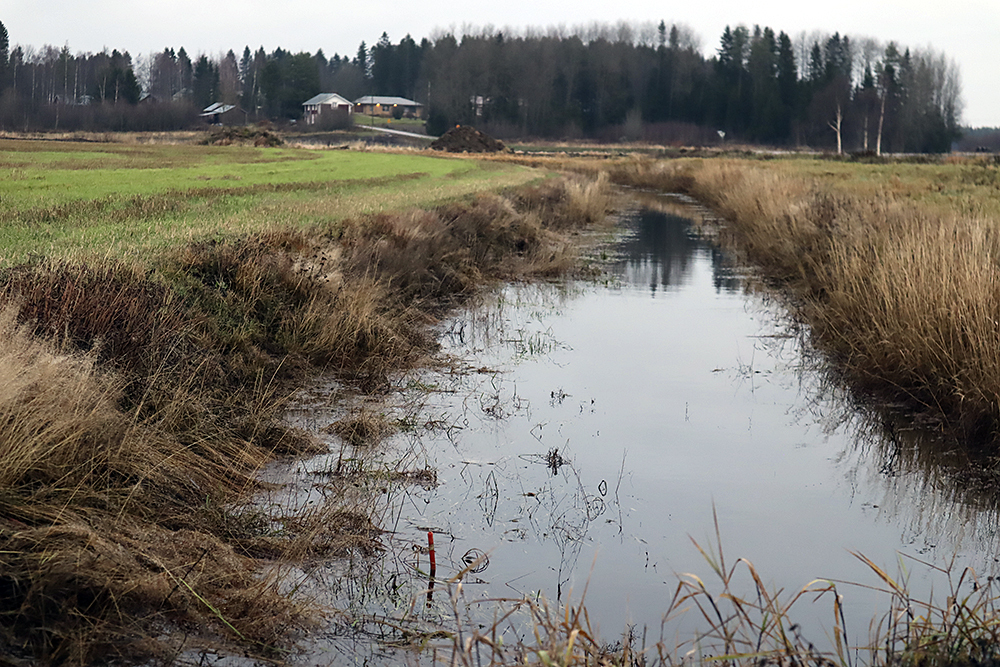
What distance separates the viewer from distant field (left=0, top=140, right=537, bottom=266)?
10.6 meters

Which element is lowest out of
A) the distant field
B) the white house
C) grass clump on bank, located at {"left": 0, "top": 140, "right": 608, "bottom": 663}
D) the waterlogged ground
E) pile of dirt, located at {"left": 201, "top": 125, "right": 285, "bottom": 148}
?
the waterlogged ground

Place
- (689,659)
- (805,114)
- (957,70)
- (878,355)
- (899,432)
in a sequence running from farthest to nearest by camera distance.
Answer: (957,70) < (805,114) < (878,355) < (899,432) < (689,659)

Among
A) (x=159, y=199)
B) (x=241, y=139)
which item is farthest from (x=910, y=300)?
(x=241, y=139)

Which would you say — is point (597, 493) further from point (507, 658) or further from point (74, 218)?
point (74, 218)

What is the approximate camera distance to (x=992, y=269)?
811 centimetres

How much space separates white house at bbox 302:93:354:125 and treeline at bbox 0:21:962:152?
4.48 ft

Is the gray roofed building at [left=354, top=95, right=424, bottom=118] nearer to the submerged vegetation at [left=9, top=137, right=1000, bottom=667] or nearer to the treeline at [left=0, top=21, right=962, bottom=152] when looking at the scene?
the treeline at [left=0, top=21, right=962, bottom=152]

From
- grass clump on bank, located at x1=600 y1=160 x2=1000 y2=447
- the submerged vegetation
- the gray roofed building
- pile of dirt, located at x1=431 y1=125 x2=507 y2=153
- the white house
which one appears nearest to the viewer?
the submerged vegetation

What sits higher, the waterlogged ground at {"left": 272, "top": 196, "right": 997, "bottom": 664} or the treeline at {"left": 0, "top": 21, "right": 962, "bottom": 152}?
the treeline at {"left": 0, "top": 21, "right": 962, "bottom": 152}

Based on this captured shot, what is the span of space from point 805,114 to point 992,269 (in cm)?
9969

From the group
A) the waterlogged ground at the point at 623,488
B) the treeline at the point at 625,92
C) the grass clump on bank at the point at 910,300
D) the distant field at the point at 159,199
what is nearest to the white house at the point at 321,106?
the treeline at the point at 625,92

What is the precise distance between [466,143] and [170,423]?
65.6 m

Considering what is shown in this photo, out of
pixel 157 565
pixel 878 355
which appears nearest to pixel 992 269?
pixel 878 355

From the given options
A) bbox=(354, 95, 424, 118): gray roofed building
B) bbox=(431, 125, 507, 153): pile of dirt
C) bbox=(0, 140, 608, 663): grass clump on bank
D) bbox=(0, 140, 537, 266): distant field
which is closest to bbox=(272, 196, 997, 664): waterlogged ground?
bbox=(0, 140, 608, 663): grass clump on bank
